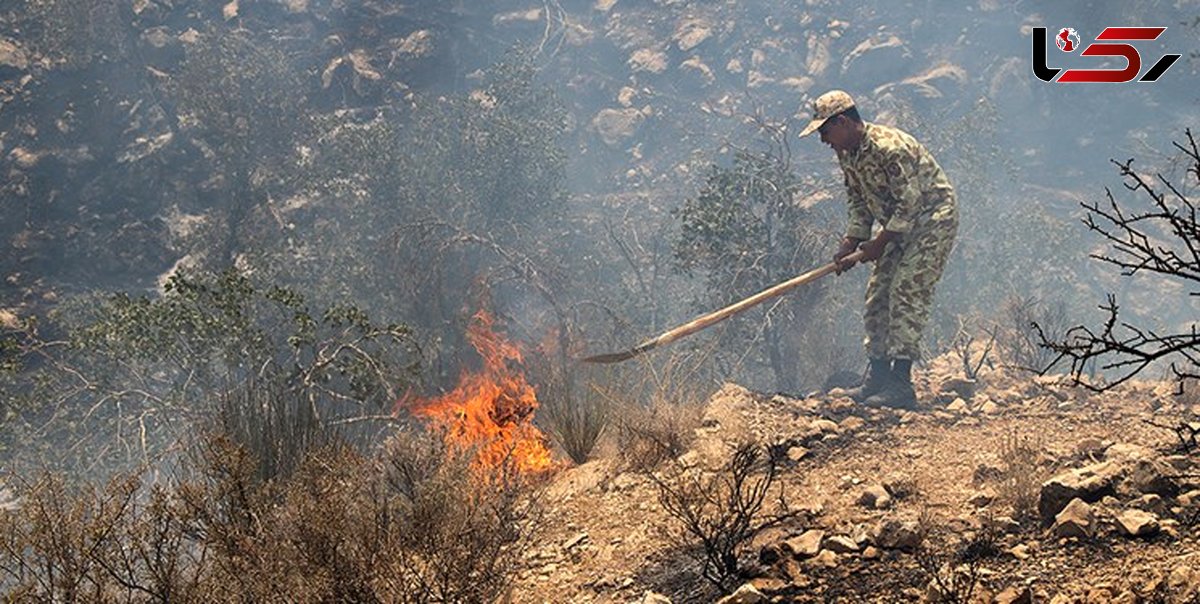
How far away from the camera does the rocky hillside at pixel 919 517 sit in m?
2.52

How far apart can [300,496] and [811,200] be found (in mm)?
17958

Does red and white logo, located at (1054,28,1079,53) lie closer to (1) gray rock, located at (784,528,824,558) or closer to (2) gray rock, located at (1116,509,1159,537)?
(2) gray rock, located at (1116,509,1159,537)

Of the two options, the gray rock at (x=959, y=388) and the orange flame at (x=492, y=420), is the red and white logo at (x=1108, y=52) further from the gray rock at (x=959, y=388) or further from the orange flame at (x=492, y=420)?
the orange flame at (x=492, y=420)

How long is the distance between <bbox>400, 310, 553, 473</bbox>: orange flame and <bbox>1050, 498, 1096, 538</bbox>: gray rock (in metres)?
2.53

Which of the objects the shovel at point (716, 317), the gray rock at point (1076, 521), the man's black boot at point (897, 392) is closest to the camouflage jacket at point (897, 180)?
the shovel at point (716, 317)

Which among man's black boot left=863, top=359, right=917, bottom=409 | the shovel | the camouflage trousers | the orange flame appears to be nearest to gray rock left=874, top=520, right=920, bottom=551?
the orange flame

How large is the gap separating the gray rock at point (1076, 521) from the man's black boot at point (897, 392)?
3.07m

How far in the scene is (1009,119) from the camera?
31859 mm

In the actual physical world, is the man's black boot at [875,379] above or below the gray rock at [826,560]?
below

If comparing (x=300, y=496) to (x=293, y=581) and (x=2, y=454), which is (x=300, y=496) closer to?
(x=293, y=581)

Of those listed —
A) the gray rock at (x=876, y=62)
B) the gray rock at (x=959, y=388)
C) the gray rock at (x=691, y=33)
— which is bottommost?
the gray rock at (x=959, y=388)

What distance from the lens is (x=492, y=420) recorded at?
5.95 metres

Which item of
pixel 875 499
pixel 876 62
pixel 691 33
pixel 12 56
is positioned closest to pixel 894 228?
pixel 875 499

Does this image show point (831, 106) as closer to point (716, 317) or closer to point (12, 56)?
point (716, 317)
